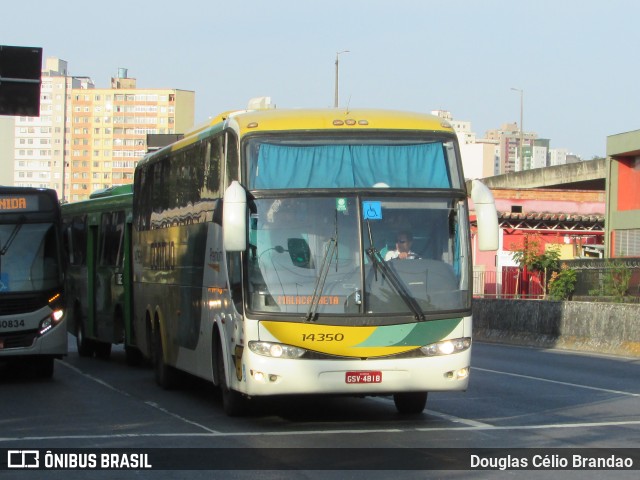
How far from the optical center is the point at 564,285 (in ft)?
114

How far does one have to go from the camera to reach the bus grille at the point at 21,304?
719 inches

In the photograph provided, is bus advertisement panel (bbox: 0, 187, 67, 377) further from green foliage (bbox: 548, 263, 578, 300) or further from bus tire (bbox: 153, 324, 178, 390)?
green foliage (bbox: 548, 263, 578, 300)

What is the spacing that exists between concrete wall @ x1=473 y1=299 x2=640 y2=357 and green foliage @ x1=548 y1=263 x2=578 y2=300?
3037 millimetres

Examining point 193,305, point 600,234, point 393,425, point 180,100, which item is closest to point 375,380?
point 393,425

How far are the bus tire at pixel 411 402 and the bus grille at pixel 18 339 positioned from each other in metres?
6.80

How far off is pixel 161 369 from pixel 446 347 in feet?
21.0

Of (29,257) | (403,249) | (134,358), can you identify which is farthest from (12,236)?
(403,249)

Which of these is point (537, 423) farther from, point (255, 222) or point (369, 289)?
point (255, 222)

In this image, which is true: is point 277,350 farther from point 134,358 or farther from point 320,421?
point 134,358

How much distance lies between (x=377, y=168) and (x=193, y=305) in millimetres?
3771

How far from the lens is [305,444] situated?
37.1 ft

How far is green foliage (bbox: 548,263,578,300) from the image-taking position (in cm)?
A: 3469

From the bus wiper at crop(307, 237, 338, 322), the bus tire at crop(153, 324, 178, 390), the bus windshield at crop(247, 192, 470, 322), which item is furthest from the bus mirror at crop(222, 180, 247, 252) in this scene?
the bus tire at crop(153, 324, 178, 390)

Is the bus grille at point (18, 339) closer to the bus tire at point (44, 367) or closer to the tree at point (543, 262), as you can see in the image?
the bus tire at point (44, 367)
